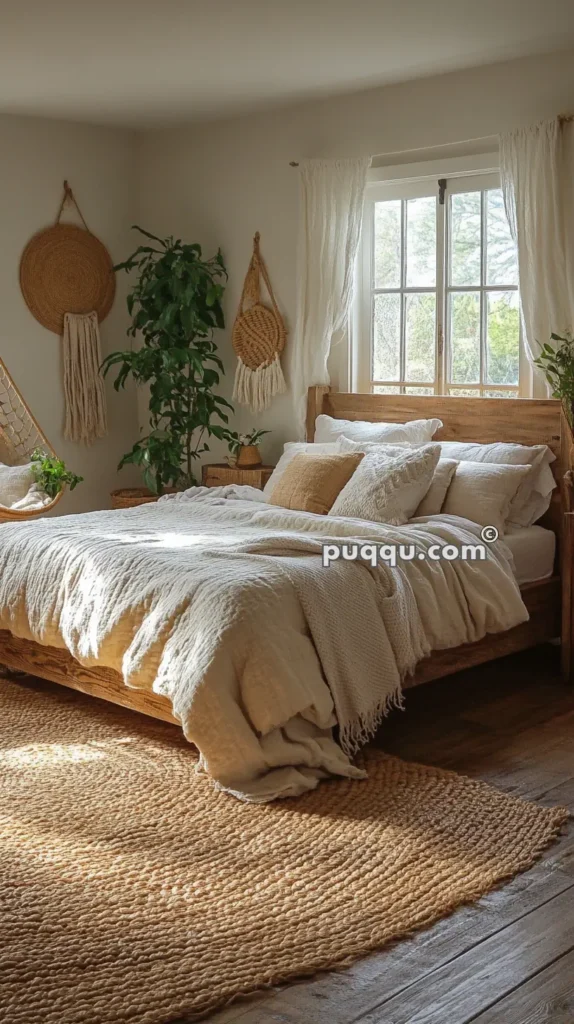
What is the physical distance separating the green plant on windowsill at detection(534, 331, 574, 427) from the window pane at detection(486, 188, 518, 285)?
1.57 ft

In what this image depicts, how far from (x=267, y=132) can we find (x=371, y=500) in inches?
98.4

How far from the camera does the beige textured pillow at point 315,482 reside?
4.58m

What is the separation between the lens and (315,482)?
463 cm

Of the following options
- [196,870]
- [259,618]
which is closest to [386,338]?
[259,618]

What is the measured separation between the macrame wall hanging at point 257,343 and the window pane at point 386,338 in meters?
0.54

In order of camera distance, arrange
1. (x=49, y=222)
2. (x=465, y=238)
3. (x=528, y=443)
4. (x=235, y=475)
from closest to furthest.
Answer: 1. (x=528, y=443)
2. (x=465, y=238)
3. (x=235, y=475)
4. (x=49, y=222)

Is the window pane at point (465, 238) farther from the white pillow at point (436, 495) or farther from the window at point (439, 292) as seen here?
the white pillow at point (436, 495)

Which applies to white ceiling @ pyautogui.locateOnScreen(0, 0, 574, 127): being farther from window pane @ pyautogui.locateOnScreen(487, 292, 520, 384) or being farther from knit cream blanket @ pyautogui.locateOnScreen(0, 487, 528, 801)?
knit cream blanket @ pyautogui.locateOnScreen(0, 487, 528, 801)

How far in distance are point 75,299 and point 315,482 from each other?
246 cm

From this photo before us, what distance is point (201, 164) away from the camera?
20.5ft

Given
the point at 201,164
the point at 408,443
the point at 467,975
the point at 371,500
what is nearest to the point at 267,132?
the point at 201,164

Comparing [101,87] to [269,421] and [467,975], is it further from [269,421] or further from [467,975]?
[467,975]

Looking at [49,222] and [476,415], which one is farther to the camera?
[49,222]

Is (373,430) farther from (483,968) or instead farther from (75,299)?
(483,968)
